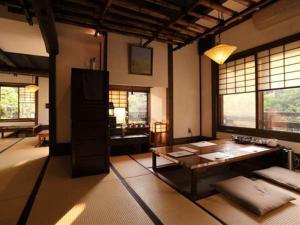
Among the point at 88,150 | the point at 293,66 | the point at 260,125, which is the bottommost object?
the point at 88,150

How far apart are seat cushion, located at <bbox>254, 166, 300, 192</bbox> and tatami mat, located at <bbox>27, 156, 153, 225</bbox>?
6.52ft

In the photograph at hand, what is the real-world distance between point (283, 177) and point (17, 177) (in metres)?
4.09

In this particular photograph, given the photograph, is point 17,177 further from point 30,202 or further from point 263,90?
point 263,90

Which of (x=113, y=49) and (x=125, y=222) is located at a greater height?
(x=113, y=49)

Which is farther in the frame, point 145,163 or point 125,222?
point 145,163

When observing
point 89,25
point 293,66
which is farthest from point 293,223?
point 89,25

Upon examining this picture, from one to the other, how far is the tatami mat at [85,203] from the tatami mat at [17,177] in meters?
0.17

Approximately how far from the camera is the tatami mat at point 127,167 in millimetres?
2996

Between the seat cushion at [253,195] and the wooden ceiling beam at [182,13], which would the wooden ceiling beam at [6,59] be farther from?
the seat cushion at [253,195]

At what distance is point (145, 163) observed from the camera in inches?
140

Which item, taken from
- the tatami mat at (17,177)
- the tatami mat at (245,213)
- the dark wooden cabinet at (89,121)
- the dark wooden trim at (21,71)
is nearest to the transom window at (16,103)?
the dark wooden trim at (21,71)

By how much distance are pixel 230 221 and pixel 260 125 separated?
3.01 metres

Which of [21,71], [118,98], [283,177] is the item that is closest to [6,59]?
[21,71]

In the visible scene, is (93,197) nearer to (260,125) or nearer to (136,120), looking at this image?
(260,125)
